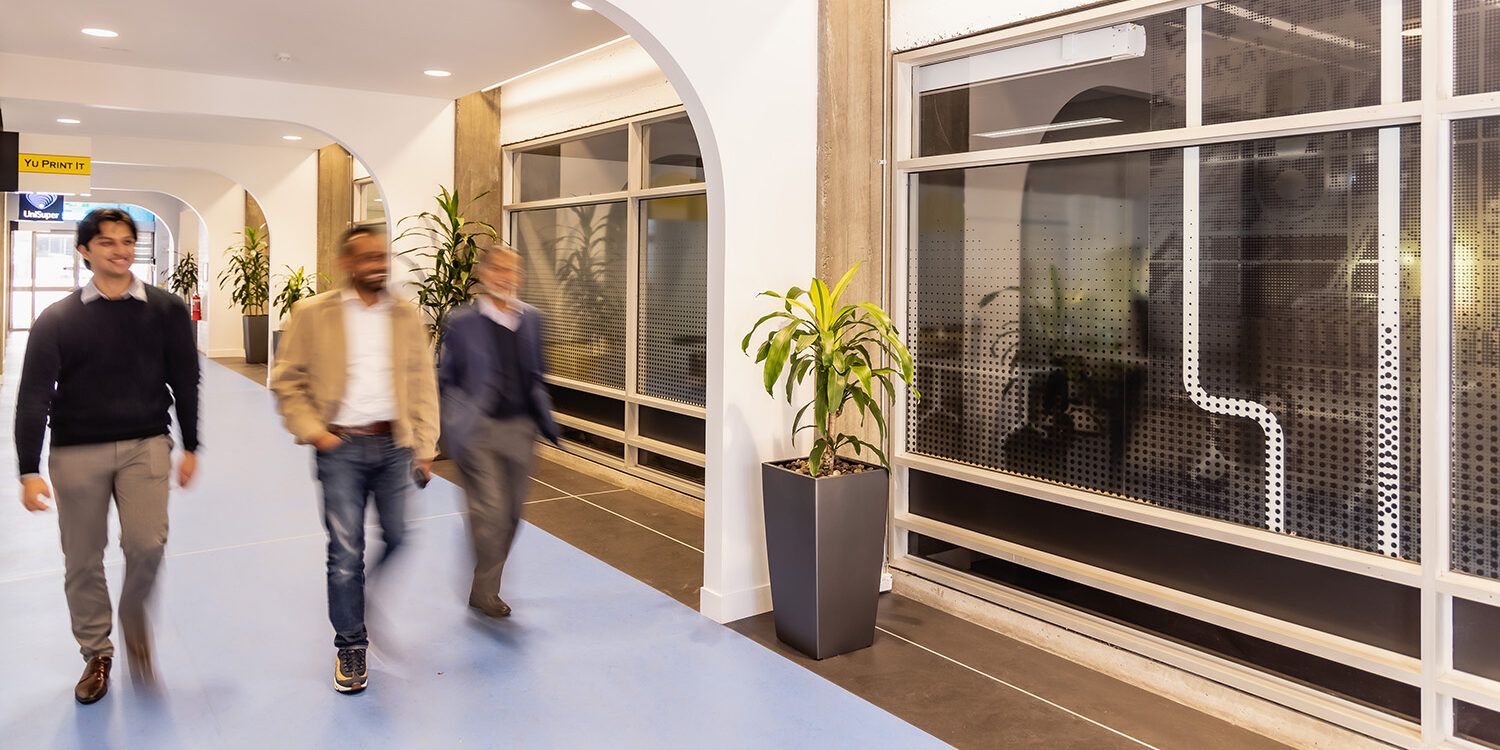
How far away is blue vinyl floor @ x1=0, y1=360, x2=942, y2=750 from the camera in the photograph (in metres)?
2.87

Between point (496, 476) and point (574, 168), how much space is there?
3.99m

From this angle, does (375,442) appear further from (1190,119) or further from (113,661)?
(1190,119)

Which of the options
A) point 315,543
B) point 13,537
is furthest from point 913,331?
point 13,537

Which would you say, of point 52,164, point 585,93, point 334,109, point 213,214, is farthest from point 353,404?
point 213,214

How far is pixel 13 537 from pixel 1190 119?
19.1 feet

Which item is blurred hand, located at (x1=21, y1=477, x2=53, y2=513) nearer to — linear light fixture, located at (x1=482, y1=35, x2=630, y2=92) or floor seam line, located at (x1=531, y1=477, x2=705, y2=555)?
floor seam line, located at (x1=531, y1=477, x2=705, y2=555)

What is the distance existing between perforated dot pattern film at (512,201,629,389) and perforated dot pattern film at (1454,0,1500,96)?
4911 mm

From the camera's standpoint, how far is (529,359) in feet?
11.7

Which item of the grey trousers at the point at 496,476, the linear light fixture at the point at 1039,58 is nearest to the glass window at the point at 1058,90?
the linear light fixture at the point at 1039,58

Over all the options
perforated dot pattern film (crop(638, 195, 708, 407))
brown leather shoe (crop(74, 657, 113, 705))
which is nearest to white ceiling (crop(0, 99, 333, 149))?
perforated dot pattern film (crop(638, 195, 708, 407))

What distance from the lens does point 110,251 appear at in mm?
2752

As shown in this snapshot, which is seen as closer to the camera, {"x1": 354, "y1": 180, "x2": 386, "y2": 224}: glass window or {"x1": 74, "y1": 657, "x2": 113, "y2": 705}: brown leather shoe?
{"x1": 74, "y1": 657, "x2": 113, "y2": 705}: brown leather shoe

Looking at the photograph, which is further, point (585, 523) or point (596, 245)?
point (596, 245)

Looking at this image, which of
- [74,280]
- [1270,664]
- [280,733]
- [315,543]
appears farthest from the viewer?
[74,280]
